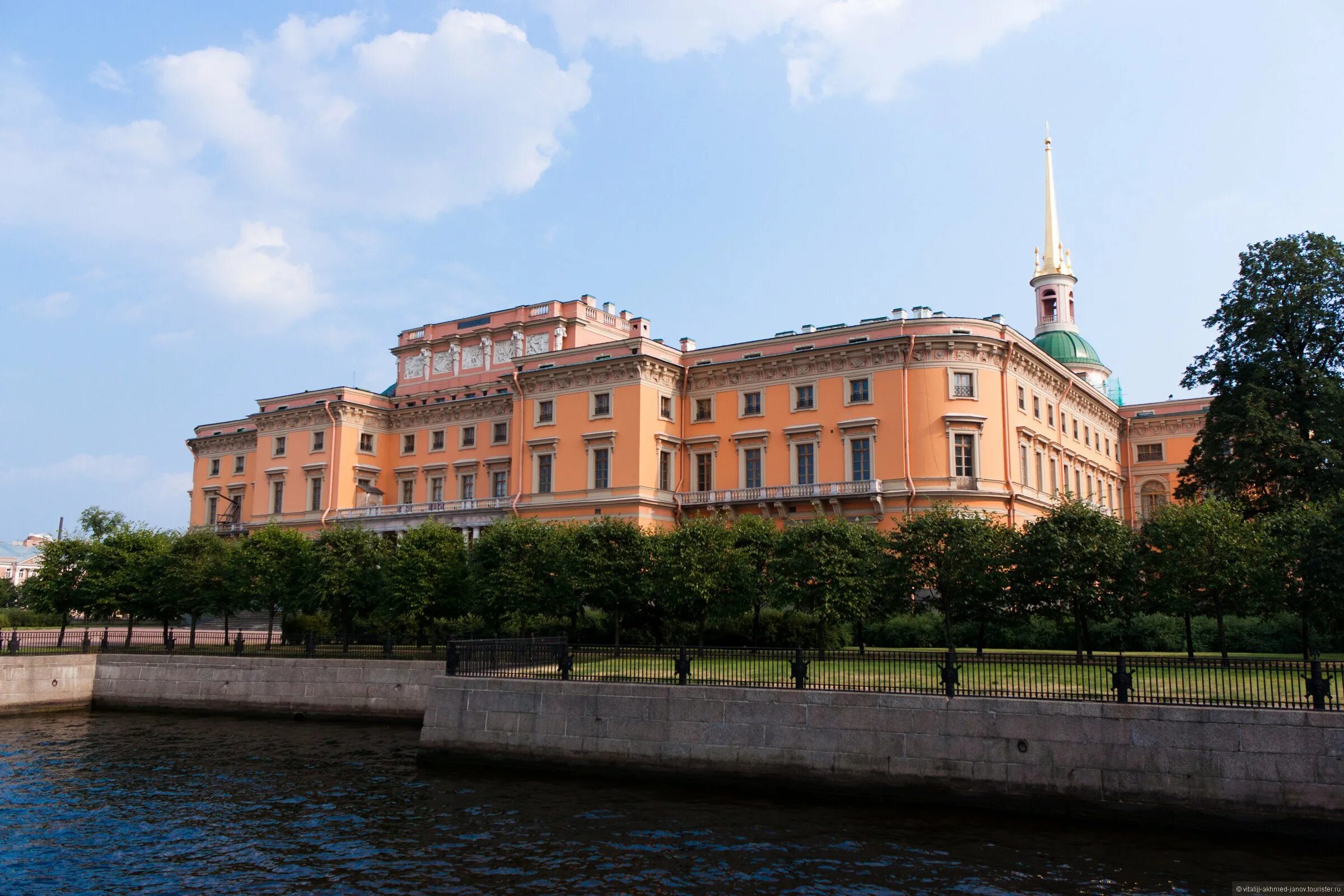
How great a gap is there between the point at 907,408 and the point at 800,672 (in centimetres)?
2832

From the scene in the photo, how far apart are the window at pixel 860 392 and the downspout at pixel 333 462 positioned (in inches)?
1273

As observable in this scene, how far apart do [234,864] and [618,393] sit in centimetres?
3801

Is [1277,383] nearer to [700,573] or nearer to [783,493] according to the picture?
[783,493]

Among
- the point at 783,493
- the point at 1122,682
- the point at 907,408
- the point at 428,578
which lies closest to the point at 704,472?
the point at 783,493

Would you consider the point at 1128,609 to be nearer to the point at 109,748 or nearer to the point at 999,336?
the point at 999,336

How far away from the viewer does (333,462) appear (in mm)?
61438

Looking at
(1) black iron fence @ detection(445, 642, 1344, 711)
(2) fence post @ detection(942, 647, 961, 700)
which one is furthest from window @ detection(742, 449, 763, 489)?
(2) fence post @ detection(942, 647, 961, 700)

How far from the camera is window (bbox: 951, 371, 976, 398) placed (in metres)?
46.1

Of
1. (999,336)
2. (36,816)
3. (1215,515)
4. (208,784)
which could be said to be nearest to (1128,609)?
(1215,515)

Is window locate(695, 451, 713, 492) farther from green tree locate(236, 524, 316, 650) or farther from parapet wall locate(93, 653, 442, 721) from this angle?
parapet wall locate(93, 653, 442, 721)

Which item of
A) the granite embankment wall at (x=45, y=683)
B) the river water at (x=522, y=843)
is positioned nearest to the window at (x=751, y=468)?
the granite embankment wall at (x=45, y=683)

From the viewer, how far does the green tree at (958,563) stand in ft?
102

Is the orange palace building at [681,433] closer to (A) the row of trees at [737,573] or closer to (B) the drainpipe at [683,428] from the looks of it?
(B) the drainpipe at [683,428]

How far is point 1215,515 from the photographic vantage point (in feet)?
99.1
